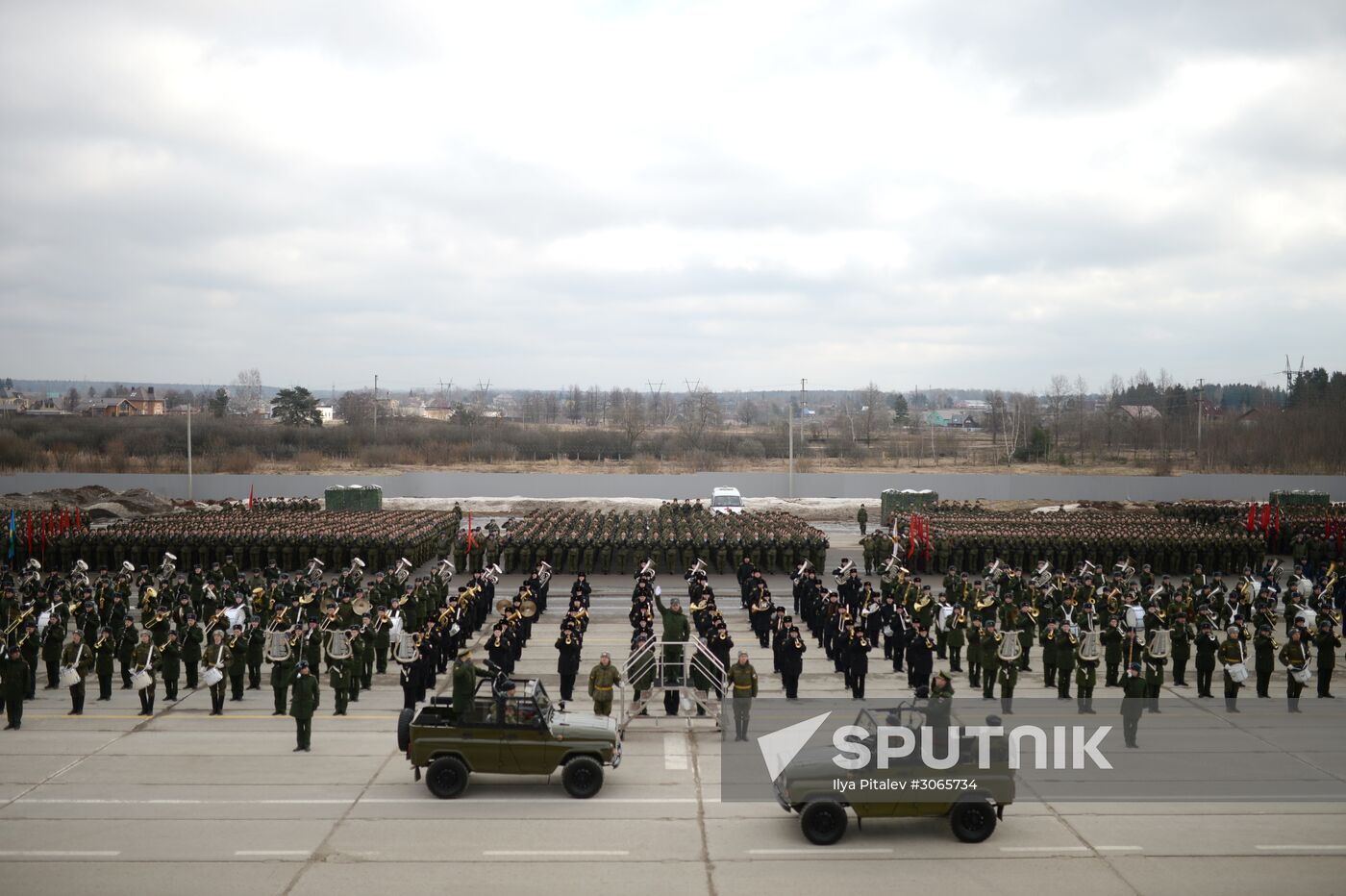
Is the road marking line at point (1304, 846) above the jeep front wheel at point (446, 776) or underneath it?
underneath

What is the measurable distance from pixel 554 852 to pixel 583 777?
5.16 ft

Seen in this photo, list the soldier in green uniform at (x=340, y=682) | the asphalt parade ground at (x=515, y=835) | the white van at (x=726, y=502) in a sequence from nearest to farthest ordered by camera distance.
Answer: the asphalt parade ground at (x=515, y=835)
the soldier in green uniform at (x=340, y=682)
the white van at (x=726, y=502)

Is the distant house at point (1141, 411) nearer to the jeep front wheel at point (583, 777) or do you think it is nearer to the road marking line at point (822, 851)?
the jeep front wheel at point (583, 777)

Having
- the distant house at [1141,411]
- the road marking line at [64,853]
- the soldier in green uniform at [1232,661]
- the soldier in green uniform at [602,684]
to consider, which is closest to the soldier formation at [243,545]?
the soldier in green uniform at [602,684]

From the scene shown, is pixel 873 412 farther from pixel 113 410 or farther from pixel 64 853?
pixel 64 853

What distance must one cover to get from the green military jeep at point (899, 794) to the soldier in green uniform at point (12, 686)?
34.8ft

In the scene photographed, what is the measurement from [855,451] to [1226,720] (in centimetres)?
9498

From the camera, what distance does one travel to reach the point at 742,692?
1412 centimetres

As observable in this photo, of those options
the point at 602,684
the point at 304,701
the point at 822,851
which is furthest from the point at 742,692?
the point at 304,701

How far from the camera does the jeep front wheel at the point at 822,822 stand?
10.4 meters

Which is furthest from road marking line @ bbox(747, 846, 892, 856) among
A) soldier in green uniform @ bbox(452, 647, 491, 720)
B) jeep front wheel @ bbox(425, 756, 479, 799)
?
soldier in green uniform @ bbox(452, 647, 491, 720)

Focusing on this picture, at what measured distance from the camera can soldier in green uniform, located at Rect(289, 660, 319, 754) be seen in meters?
13.2

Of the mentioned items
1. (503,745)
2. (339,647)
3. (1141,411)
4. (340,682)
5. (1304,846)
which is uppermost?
(1141,411)

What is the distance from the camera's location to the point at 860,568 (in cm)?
3259
